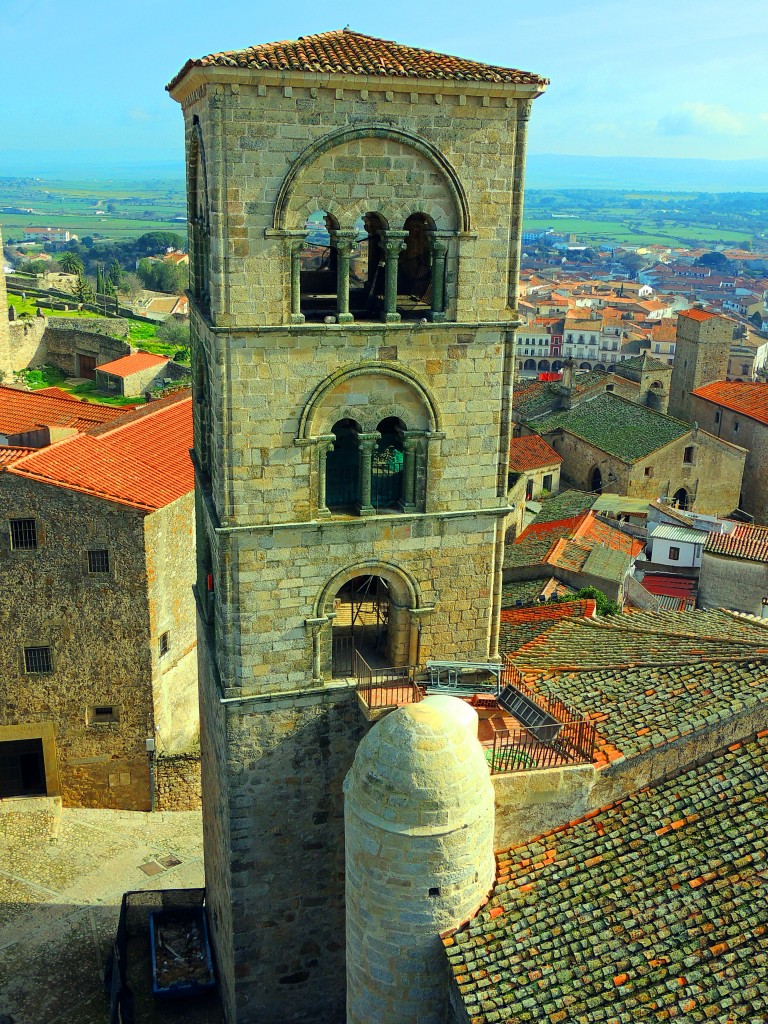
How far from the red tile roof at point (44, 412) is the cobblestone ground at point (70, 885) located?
548 inches

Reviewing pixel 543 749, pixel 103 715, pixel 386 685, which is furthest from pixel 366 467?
pixel 103 715

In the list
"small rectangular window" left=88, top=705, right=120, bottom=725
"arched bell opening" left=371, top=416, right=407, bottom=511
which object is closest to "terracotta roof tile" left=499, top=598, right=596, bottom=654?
"arched bell opening" left=371, top=416, right=407, bottom=511

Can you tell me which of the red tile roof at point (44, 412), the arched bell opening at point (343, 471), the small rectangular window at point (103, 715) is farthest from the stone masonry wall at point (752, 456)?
the arched bell opening at point (343, 471)

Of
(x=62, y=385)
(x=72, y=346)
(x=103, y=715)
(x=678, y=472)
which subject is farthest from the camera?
(x=72, y=346)

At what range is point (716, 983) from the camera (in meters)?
13.3

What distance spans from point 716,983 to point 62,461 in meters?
21.6

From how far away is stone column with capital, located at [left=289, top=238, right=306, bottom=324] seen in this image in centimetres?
1652

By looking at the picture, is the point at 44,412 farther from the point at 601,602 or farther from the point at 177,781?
the point at 601,602

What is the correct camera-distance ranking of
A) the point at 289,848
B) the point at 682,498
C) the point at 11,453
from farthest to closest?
the point at 682,498, the point at 11,453, the point at 289,848

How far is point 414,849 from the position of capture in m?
15.1

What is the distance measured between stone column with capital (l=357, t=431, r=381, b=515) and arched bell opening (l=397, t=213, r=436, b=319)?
2.31m

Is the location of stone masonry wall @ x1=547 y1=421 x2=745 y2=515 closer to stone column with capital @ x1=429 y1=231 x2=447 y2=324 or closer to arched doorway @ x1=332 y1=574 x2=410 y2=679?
arched doorway @ x1=332 y1=574 x2=410 y2=679

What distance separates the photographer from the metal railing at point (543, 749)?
17141 mm

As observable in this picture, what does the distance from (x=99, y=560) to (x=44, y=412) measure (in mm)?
13423
